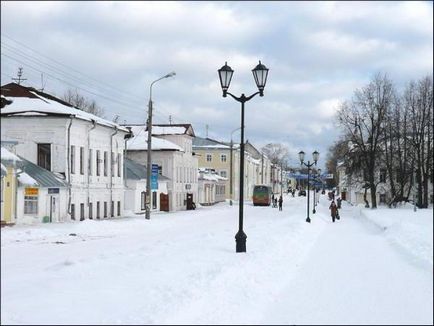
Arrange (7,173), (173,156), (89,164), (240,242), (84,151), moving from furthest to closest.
Answer: (173,156)
(89,164)
(84,151)
(240,242)
(7,173)

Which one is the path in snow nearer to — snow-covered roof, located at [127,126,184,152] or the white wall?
the white wall

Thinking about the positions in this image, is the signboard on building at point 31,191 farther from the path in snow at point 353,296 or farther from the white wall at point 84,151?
the path in snow at point 353,296

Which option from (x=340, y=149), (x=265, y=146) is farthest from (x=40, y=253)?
(x=265, y=146)

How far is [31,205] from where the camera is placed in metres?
31.0

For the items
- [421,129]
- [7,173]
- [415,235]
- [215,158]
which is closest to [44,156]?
[415,235]

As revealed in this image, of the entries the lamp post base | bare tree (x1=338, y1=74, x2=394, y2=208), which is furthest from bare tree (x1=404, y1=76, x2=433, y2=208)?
the lamp post base

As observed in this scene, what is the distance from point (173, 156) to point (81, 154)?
23.4m

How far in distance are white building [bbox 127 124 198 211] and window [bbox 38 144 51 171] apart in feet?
80.8

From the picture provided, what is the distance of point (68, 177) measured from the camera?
35719 millimetres

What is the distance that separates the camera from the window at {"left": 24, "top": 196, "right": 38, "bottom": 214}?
29.2 metres

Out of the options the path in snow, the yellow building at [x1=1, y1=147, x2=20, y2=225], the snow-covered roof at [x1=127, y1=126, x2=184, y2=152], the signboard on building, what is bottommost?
the path in snow

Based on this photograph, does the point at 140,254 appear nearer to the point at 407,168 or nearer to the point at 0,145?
the point at 0,145

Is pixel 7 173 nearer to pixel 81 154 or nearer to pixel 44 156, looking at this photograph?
pixel 44 156

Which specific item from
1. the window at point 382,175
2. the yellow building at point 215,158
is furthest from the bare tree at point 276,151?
the window at point 382,175
